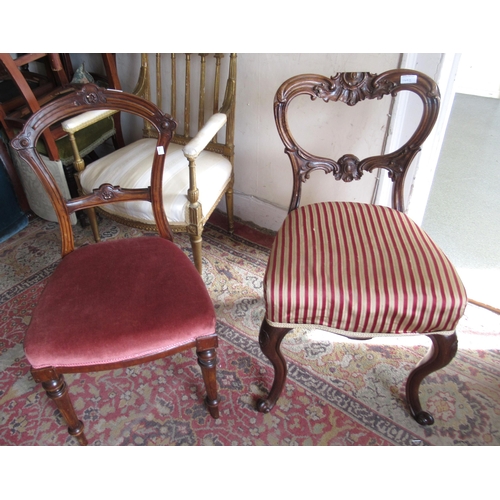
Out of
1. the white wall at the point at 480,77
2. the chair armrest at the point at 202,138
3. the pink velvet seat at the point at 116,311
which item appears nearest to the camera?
the pink velvet seat at the point at 116,311

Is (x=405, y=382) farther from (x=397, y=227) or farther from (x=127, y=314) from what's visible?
(x=127, y=314)

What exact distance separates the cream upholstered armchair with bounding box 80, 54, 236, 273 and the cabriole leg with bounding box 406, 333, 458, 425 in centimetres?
85

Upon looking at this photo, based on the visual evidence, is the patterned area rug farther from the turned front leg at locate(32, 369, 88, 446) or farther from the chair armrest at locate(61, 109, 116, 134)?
the chair armrest at locate(61, 109, 116, 134)

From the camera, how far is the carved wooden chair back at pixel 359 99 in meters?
1.14

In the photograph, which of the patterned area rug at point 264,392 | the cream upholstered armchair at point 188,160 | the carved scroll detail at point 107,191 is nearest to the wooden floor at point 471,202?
the patterned area rug at point 264,392

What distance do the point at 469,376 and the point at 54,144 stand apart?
6.15 ft

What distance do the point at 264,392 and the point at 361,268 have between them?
586 millimetres

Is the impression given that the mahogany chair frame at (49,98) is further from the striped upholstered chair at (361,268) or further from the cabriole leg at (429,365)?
the cabriole leg at (429,365)

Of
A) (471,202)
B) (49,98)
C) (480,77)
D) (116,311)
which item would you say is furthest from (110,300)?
(480,77)

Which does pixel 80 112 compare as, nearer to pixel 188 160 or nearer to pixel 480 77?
pixel 188 160

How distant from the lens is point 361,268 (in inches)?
40.8

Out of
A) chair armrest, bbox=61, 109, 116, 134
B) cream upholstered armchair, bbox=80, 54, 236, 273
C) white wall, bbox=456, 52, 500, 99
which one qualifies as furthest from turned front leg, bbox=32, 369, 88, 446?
white wall, bbox=456, 52, 500, 99

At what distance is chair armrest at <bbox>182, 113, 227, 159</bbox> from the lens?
4.33 ft

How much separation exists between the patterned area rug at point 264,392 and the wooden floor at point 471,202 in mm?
244
